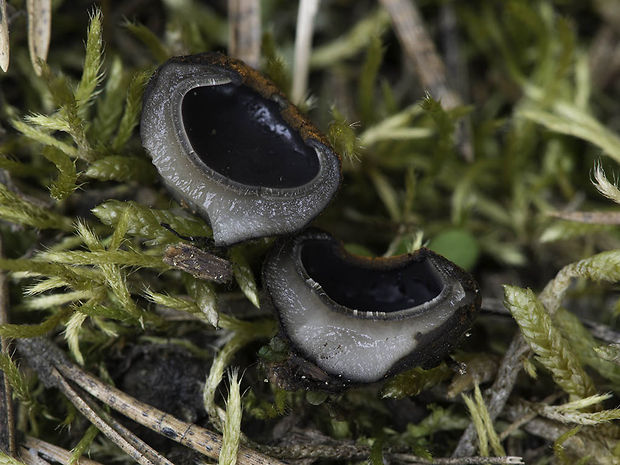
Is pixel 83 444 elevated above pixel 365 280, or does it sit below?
below

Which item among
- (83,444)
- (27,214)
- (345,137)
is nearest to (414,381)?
(345,137)

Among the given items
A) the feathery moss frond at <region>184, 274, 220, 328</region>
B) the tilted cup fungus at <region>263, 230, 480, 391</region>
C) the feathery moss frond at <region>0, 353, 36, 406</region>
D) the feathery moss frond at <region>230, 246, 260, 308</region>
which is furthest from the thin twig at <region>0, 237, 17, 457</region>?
the tilted cup fungus at <region>263, 230, 480, 391</region>

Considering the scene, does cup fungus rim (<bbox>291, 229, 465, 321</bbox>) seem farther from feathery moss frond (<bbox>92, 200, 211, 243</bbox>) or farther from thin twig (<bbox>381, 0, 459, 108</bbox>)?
thin twig (<bbox>381, 0, 459, 108</bbox>)

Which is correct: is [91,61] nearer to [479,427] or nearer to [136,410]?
[136,410]

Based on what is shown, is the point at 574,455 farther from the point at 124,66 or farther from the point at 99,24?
the point at 124,66

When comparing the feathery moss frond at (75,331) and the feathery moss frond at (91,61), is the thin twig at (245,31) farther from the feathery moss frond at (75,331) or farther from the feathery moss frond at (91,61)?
the feathery moss frond at (75,331)

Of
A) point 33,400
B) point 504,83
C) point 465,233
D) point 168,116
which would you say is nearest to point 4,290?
point 33,400
